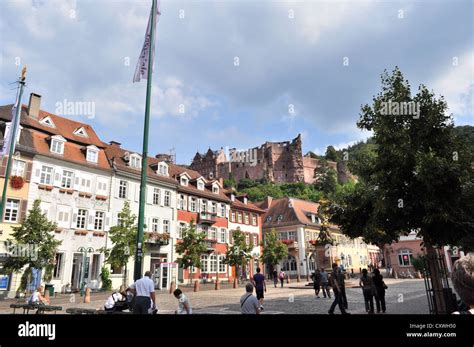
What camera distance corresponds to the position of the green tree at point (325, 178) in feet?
373

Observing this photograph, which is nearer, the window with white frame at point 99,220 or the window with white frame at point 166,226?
the window with white frame at point 99,220

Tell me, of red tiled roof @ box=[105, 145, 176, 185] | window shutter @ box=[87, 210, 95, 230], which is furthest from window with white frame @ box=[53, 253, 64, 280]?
red tiled roof @ box=[105, 145, 176, 185]

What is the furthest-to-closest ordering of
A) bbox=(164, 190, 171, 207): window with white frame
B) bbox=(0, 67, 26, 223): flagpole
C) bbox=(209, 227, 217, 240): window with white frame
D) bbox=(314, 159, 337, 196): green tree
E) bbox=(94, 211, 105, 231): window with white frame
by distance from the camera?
bbox=(314, 159, 337, 196): green tree < bbox=(209, 227, 217, 240): window with white frame < bbox=(164, 190, 171, 207): window with white frame < bbox=(94, 211, 105, 231): window with white frame < bbox=(0, 67, 26, 223): flagpole

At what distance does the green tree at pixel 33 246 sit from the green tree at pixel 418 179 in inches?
713

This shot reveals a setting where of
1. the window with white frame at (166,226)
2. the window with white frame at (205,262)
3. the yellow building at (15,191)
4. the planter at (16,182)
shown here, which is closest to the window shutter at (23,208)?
the yellow building at (15,191)

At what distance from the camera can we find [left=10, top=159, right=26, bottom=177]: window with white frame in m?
26.4

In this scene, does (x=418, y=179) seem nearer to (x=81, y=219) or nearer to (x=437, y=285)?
(x=437, y=285)

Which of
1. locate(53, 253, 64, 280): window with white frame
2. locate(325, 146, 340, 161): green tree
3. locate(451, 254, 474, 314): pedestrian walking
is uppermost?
locate(325, 146, 340, 161): green tree

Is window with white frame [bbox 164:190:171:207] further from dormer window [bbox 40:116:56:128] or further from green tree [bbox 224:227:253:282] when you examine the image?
dormer window [bbox 40:116:56:128]

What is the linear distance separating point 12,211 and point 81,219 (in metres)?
5.42

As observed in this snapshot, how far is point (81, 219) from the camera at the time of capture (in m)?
30.0

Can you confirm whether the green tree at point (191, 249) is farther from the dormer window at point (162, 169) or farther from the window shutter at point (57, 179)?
the window shutter at point (57, 179)

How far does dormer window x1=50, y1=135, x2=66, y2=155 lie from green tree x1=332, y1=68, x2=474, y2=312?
81.5ft
